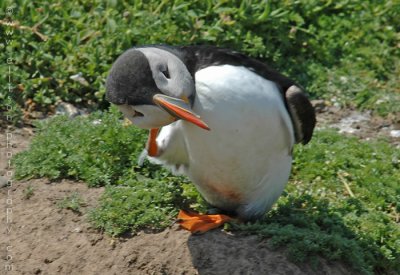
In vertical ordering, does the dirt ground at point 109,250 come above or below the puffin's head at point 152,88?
below

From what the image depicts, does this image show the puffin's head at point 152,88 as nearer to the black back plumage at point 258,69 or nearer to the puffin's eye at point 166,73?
the puffin's eye at point 166,73

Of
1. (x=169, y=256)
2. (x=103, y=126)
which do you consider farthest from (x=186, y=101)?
(x=103, y=126)

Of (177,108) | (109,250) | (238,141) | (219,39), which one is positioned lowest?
(109,250)

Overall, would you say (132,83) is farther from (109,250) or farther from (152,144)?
(109,250)

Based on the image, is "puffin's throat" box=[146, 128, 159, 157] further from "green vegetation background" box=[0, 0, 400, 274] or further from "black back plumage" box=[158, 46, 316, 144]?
"black back plumage" box=[158, 46, 316, 144]

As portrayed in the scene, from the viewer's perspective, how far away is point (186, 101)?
15.6 ft

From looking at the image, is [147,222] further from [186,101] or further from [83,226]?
[186,101]

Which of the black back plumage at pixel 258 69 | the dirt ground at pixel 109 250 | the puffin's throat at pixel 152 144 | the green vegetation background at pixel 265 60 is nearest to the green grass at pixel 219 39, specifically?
the green vegetation background at pixel 265 60

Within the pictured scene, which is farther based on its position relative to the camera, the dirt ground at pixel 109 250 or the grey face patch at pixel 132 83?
the dirt ground at pixel 109 250

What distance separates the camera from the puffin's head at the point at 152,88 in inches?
183

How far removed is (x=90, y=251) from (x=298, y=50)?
12.1 feet

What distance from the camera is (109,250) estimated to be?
5.41 meters

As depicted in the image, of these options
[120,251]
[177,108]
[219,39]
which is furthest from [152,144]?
[219,39]

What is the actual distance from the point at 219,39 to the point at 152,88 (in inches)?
128
